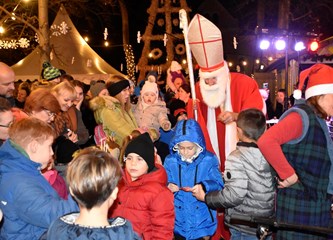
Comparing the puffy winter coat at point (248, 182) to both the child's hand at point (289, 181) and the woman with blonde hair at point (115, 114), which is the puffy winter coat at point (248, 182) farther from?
the woman with blonde hair at point (115, 114)

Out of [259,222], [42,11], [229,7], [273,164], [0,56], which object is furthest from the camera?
[229,7]

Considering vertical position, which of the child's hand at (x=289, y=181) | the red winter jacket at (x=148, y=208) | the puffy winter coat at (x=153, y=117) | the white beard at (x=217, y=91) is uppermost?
the white beard at (x=217, y=91)

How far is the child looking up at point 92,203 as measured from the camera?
260 centimetres

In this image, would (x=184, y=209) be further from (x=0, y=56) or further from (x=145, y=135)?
(x=0, y=56)

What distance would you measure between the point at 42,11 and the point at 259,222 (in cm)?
1081

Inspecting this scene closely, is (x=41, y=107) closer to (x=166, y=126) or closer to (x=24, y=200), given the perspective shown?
(x=24, y=200)

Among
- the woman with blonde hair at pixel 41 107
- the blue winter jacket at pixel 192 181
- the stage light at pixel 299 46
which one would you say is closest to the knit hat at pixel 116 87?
the woman with blonde hair at pixel 41 107

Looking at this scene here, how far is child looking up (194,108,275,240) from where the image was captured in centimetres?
447

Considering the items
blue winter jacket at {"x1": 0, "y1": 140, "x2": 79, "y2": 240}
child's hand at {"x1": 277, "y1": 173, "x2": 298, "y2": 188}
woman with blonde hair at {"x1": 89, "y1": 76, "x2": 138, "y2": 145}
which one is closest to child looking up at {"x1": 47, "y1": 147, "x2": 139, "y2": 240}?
blue winter jacket at {"x1": 0, "y1": 140, "x2": 79, "y2": 240}

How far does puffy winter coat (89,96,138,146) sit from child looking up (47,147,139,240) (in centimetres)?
323

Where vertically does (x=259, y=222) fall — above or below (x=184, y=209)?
above

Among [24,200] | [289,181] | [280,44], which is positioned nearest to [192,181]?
[289,181]

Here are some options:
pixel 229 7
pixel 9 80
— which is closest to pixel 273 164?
pixel 9 80

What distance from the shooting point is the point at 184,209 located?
16.1ft
